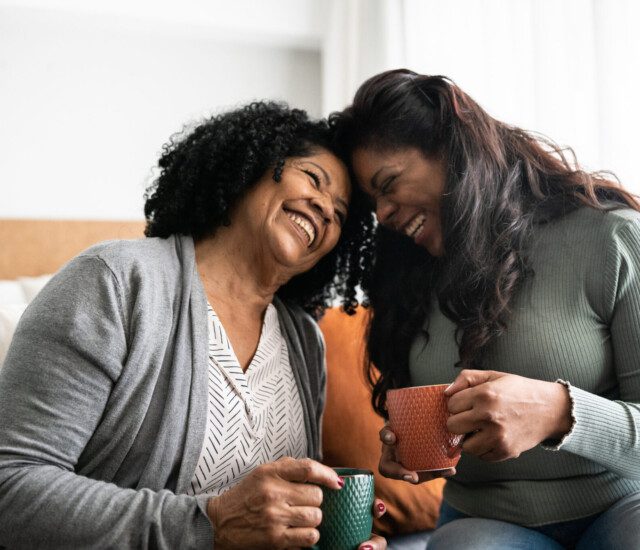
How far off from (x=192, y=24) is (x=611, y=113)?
67.2 inches

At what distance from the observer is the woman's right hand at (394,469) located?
3.55 feet

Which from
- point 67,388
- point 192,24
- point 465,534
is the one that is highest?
point 192,24

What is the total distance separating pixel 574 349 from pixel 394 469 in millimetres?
350

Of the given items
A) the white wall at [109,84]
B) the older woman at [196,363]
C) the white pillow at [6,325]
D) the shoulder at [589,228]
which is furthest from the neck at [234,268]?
the white wall at [109,84]

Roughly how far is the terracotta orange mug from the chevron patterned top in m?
0.33

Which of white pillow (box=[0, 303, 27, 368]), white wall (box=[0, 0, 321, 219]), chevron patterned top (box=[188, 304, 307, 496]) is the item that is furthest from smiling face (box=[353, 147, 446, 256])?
white wall (box=[0, 0, 321, 219])

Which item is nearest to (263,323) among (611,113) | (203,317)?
(203,317)

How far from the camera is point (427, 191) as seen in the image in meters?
1.37

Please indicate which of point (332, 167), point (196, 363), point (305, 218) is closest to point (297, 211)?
point (305, 218)

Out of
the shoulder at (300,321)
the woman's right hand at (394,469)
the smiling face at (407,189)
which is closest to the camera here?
the woman's right hand at (394,469)

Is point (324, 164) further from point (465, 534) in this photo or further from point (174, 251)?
point (465, 534)

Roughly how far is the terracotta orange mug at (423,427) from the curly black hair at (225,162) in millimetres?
578

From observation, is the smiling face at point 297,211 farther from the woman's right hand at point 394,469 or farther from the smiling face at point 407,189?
the woman's right hand at point 394,469

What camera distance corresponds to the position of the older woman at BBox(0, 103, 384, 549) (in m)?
1.00
